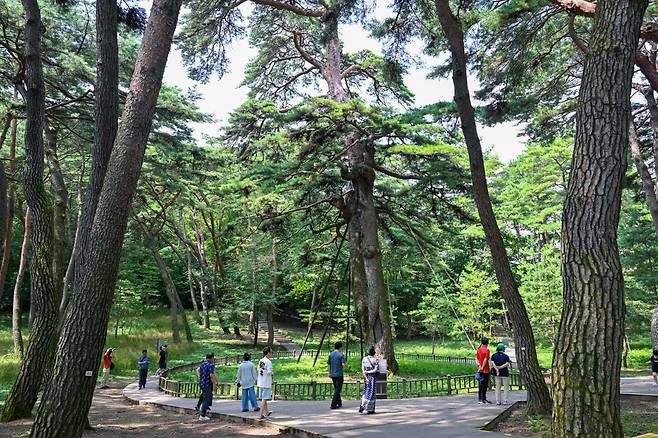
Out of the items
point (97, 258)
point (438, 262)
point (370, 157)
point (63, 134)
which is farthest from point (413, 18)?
point (63, 134)

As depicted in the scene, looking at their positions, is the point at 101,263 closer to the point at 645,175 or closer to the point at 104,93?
the point at 104,93

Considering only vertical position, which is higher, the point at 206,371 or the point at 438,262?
the point at 438,262

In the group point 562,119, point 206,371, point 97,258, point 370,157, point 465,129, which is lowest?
point 206,371

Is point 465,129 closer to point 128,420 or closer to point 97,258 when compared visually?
point 97,258

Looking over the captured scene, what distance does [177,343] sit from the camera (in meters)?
28.8

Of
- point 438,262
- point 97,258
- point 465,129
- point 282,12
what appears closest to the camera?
point 97,258

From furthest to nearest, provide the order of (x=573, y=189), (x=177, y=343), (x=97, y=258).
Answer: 1. (x=177, y=343)
2. (x=97, y=258)
3. (x=573, y=189)

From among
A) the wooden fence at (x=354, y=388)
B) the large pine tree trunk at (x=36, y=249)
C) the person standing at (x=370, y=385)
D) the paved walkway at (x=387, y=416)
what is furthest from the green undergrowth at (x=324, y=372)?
the large pine tree trunk at (x=36, y=249)

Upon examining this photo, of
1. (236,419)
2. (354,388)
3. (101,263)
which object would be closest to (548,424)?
(236,419)

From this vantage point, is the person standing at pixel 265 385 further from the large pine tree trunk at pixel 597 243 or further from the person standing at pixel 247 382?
the large pine tree trunk at pixel 597 243

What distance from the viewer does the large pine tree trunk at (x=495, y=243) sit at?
327 inches

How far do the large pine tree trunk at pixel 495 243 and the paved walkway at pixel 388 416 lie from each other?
39.3 inches

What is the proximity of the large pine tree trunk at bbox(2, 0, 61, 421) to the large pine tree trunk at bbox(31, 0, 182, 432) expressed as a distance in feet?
12.1

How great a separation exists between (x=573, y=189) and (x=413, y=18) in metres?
7.56
